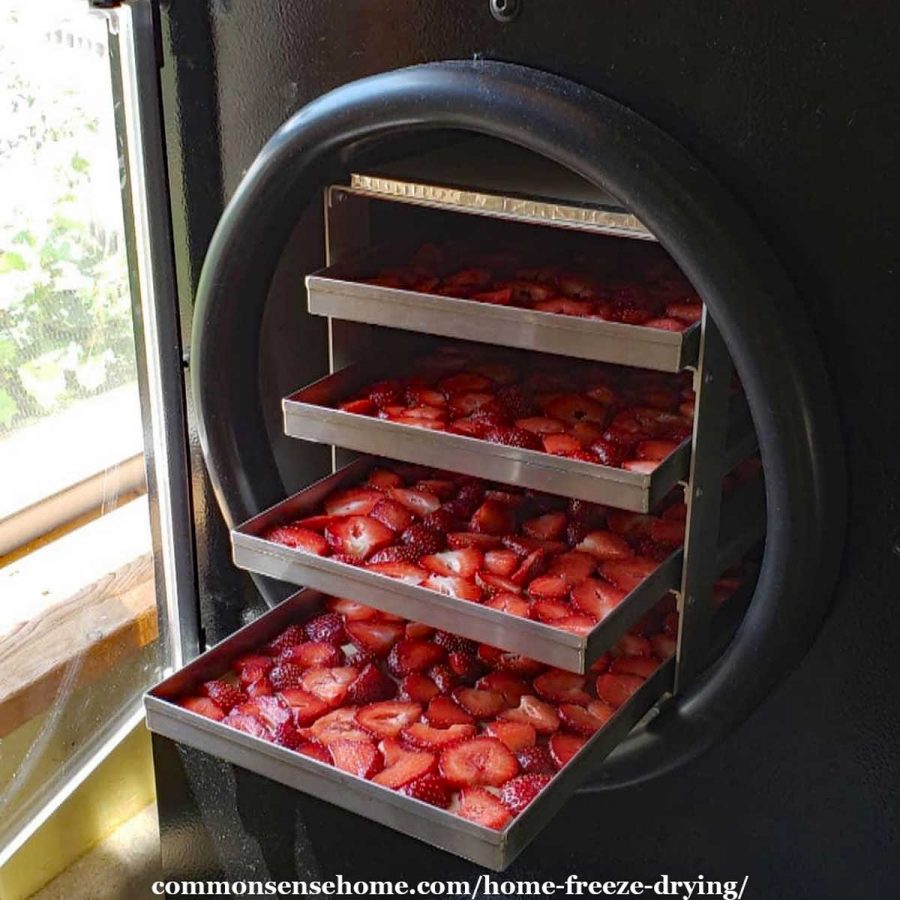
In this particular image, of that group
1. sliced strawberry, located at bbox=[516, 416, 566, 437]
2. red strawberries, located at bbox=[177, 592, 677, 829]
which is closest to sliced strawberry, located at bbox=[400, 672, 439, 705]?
red strawberries, located at bbox=[177, 592, 677, 829]

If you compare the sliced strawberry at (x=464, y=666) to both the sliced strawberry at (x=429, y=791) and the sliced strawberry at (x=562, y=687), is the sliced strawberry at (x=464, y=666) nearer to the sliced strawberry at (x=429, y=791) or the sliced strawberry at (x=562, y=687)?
the sliced strawberry at (x=562, y=687)

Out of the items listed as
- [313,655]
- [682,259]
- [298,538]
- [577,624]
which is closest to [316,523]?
[298,538]

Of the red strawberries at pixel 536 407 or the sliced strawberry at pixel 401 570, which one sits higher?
the red strawberries at pixel 536 407

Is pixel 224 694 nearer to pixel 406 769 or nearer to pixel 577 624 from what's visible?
pixel 406 769

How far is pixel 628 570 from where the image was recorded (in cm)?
151

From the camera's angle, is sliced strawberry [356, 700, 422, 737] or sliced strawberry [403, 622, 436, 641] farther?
sliced strawberry [403, 622, 436, 641]

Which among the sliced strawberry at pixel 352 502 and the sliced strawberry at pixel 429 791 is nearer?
the sliced strawberry at pixel 429 791

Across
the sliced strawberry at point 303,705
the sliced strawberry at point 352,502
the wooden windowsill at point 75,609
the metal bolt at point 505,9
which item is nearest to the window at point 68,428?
the wooden windowsill at point 75,609

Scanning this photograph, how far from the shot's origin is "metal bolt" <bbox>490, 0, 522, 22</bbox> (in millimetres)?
1359

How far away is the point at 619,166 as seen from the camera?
1.29 m

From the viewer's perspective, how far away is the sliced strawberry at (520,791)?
4.49ft

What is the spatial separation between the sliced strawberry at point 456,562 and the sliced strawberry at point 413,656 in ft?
0.40

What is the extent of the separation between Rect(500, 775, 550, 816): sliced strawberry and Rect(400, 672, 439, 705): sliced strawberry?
7.3 inches

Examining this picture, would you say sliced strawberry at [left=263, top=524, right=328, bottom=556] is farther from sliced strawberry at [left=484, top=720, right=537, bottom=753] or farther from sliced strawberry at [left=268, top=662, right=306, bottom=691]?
sliced strawberry at [left=484, top=720, right=537, bottom=753]
